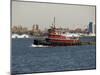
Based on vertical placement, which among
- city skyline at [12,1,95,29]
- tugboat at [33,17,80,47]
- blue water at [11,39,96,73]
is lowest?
blue water at [11,39,96,73]

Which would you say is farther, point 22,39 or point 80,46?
point 80,46

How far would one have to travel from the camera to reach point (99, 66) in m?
2.94

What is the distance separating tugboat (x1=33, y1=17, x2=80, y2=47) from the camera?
2.68m

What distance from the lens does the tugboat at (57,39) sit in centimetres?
268

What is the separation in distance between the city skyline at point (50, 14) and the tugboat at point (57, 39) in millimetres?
84

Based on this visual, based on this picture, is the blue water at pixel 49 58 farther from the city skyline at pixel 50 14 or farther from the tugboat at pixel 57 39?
the city skyline at pixel 50 14

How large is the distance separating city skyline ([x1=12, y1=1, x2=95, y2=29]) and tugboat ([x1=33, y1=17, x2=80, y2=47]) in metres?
0.08

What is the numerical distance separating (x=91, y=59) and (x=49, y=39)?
0.62 metres

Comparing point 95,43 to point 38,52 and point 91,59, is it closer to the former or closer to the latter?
point 91,59

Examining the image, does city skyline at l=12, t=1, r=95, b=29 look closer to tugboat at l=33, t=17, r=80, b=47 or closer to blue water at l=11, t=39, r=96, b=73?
tugboat at l=33, t=17, r=80, b=47

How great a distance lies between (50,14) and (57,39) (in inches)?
12.3

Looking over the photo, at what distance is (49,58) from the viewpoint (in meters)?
2.70

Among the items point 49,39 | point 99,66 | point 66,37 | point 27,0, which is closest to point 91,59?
point 99,66

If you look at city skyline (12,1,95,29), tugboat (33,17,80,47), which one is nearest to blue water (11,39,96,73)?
tugboat (33,17,80,47)
